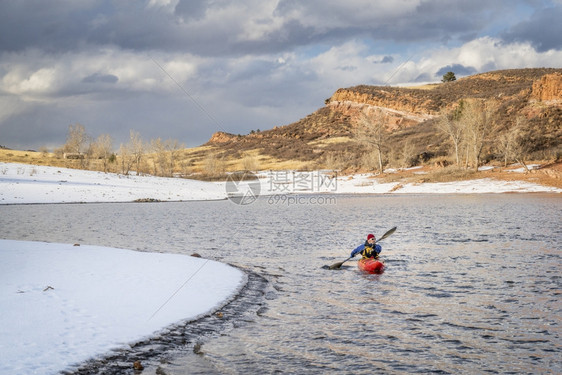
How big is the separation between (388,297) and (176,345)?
5696 millimetres

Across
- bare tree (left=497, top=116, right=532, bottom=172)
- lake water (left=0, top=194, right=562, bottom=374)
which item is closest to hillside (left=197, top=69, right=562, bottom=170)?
bare tree (left=497, top=116, right=532, bottom=172)

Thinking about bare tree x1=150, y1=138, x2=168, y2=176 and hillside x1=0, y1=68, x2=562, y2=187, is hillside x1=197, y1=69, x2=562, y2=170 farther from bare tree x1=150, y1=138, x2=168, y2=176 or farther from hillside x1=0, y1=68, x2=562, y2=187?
bare tree x1=150, y1=138, x2=168, y2=176

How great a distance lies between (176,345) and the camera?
28.1 feet

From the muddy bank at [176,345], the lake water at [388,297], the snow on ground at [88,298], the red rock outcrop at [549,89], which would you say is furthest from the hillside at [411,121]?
the muddy bank at [176,345]

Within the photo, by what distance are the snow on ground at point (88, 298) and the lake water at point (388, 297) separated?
131cm

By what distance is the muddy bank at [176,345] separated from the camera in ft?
24.4

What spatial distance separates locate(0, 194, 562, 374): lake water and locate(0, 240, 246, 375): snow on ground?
131 cm

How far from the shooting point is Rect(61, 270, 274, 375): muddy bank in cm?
743

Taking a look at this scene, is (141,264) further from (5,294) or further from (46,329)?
(46,329)

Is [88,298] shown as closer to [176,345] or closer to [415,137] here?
[176,345]

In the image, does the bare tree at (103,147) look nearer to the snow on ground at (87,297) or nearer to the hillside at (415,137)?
the hillside at (415,137)

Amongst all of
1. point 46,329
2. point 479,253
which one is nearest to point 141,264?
point 46,329

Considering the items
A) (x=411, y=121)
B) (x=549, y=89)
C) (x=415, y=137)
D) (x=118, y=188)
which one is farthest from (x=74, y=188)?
(x=411, y=121)

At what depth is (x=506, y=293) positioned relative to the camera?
38.5 feet
